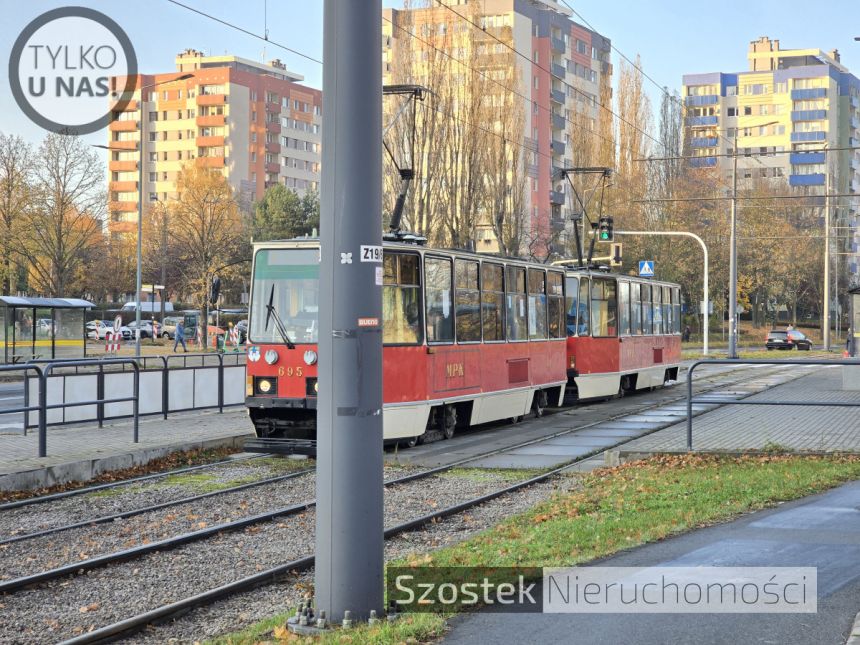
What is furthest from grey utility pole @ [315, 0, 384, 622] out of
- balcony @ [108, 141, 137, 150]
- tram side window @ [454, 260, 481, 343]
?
balcony @ [108, 141, 137, 150]

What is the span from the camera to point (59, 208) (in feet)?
170

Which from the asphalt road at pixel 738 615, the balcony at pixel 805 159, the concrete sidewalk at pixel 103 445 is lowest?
the concrete sidewalk at pixel 103 445

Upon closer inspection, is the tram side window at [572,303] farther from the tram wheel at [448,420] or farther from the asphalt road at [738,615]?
the asphalt road at [738,615]

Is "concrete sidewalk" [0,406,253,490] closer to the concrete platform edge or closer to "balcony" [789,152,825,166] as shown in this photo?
the concrete platform edge

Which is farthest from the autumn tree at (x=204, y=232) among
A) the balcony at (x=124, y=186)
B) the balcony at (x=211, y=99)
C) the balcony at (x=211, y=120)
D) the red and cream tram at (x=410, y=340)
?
the balcony at (x=124, y=186)

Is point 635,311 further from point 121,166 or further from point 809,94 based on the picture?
point 809,94

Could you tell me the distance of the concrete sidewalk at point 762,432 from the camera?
14.6 meters

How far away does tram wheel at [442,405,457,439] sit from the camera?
17938 mm

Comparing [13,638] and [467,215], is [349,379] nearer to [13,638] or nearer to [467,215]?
[13,638]

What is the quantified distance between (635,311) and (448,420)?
1163 centimetres

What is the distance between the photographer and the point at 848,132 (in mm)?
147250

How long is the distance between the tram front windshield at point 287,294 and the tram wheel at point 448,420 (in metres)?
3.03

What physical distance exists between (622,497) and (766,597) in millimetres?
4206

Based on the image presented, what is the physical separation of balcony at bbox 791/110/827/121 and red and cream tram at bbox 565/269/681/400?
119401mm
